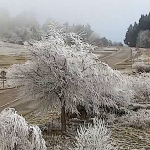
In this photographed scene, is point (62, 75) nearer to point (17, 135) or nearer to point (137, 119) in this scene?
point (17, 135)

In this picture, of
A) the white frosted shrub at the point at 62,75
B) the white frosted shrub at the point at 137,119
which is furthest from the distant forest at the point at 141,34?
the white frosted shrub at the point at 62,75

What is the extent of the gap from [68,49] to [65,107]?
2838 millimetres

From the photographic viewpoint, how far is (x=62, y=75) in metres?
14.3

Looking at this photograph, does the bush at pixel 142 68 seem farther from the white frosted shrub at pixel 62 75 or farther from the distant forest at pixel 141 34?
the distant forest at pixel 141 34

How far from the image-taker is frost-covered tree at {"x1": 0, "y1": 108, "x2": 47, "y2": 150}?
9825mm

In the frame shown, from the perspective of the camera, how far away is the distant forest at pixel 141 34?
285 ft

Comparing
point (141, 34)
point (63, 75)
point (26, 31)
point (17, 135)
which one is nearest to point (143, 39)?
point (141, 34)

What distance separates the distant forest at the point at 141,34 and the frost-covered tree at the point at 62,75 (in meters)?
73.1

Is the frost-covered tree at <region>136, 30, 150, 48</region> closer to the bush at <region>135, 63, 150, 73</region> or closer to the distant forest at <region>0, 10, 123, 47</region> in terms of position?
the distant forest at <region>0, 10, 123, 47</region>

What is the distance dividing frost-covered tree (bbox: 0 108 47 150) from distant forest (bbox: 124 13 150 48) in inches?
3114

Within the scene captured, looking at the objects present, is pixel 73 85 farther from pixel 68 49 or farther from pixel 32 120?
pixel 32 120

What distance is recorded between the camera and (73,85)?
1438 cm

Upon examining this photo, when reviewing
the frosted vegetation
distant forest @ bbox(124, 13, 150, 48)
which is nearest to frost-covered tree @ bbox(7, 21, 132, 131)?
the frosted vegetation

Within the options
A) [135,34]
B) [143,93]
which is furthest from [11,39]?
[143,93]
